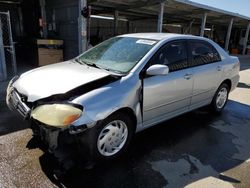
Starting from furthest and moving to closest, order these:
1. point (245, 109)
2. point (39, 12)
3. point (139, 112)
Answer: point (39, 12)
point (245, 109)
point (139, 112)

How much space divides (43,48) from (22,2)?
4468 millimetres

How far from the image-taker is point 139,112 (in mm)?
3148

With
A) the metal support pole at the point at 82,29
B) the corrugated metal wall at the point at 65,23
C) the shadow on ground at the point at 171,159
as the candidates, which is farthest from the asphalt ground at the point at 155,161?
the corrugated metal wall at the point at 65,23

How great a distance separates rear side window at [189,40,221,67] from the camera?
4.07m

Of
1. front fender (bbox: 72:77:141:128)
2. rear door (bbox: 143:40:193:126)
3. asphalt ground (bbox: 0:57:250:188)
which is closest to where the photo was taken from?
front fender (bbox: 72:77:141:128)

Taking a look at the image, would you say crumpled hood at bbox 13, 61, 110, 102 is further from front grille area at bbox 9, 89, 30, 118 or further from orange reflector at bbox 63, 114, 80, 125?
orange reflector at bbox 63, 114, 80, 125

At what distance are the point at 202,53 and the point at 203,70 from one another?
13.8 inches

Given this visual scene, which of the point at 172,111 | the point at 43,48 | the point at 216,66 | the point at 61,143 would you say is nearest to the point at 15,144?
the point at 61,143

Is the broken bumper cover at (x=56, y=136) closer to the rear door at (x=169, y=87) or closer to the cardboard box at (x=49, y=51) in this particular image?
the rear door at (x=169, y=87)

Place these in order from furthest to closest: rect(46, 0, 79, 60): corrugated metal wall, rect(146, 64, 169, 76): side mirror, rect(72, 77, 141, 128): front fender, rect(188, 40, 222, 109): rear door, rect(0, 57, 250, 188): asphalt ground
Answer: rect(46, 0, 79, 60): corrugated metal wall → rect(188, 40, 222, 109): rear door → rect(146, 64, 169, 76): side mirror → rect(0, 57, 250, 188): asphalt ground → rect(72, 77, 141, 128): front fender

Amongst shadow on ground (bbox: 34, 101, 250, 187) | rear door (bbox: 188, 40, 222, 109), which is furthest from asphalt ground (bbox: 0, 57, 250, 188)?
rear door (bbox: 188, 40, 222, 109)

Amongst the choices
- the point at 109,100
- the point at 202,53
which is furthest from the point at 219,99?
the point at 109,100

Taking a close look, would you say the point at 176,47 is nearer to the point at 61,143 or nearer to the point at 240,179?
the point at 240,179

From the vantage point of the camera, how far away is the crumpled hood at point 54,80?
2.68 metres
